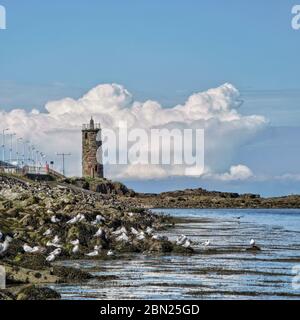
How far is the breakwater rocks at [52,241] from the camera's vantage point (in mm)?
26844

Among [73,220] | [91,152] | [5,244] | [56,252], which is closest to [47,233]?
[73,220]

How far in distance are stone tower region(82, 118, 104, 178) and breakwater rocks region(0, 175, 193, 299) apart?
79321mm

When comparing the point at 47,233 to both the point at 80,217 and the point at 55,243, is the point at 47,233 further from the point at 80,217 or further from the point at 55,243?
the point at 80,217

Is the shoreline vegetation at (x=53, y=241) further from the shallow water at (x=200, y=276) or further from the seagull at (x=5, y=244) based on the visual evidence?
the shallow water at (x=200, y=276)

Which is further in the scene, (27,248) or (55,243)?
(55,243)

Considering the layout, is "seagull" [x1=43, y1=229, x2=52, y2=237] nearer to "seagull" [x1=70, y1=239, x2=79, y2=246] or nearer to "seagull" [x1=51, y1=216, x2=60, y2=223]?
"seagull" [x1=70, y1=239, x2=79, y2=246]

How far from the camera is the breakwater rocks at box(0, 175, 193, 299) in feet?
88.1

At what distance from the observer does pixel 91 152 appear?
13100 centimetres

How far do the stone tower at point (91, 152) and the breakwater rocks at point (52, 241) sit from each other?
7932 cm

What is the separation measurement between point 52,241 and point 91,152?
310 feet

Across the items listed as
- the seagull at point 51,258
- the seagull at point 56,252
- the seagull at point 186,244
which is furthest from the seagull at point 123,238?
the seagull at point 51,258

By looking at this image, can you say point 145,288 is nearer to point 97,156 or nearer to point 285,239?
point 285,239

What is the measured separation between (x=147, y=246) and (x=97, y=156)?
9423 cm
